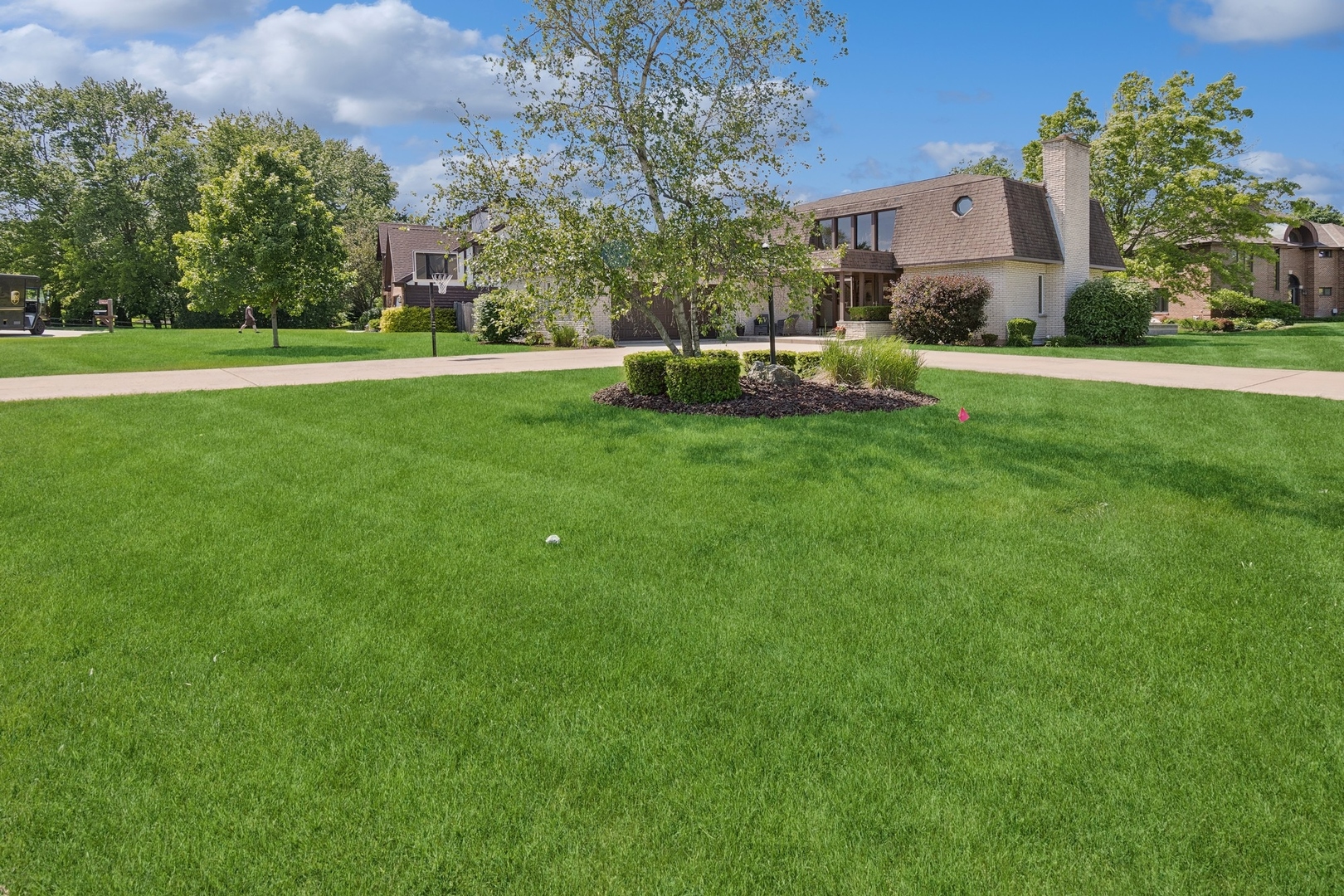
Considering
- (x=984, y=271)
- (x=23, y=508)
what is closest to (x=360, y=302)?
(x=984, y=271)

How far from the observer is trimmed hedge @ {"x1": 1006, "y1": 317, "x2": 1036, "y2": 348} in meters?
26.1

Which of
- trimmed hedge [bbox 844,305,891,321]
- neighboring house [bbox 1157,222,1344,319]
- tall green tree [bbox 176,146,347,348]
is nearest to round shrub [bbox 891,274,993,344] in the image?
trimmed hedge [bbox 844,305,891,321]

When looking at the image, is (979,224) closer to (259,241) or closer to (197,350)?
(259,241)

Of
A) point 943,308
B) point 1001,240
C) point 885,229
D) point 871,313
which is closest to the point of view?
point 943,308

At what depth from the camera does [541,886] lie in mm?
2422

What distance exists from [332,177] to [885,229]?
3401 cm

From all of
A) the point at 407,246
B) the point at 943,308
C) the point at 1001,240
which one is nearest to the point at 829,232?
the point at 1001,240

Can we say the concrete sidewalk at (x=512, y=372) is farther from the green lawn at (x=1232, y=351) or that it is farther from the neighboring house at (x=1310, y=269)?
the neighboring house at (x=1310, y=269)

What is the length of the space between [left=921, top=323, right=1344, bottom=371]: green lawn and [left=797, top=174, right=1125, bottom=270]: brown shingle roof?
400cm

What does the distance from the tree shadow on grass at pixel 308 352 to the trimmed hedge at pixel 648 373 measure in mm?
11520

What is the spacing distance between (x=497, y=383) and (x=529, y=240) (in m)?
2.99

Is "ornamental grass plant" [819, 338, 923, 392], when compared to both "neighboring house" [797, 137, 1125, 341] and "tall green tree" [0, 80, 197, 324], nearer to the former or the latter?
"neighboring house" [797, 137, 1125, 341]

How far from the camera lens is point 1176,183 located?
102 ft

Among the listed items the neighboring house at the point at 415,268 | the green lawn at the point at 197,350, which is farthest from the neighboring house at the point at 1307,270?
the green lawn at the point at 197,350
